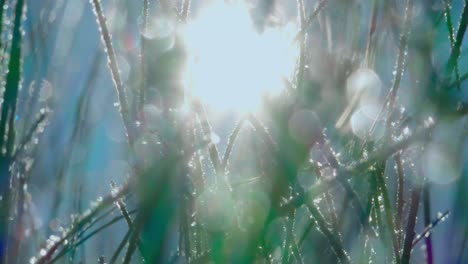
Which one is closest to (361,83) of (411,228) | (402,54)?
(402,54)

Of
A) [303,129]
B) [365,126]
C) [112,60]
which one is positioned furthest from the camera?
[365,126]

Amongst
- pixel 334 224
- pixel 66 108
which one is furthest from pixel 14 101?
pixel 66 108

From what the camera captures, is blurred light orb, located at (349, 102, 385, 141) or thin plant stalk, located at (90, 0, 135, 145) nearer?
thin plant stalk, located at (90, 0, 135, 145)

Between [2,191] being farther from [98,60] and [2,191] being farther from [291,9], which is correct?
[291,9]

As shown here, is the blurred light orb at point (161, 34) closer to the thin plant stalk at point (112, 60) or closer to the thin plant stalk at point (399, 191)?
the thin plant stalk at point (112, 60)

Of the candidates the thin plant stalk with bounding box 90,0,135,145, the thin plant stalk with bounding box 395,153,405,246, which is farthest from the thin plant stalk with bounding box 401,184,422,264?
the thin plant stalk with bounding box 90,0,135,145

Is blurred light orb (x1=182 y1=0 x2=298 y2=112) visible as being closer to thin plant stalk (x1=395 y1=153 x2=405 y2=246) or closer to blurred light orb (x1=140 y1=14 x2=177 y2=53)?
blurred light orb (x1=140 y1=14 x2=177 y2=53)

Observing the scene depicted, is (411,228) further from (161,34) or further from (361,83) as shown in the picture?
(161,34)

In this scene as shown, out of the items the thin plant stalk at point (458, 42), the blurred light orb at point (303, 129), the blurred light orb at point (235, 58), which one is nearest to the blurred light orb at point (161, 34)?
the blurred light orb at point (235, 58)

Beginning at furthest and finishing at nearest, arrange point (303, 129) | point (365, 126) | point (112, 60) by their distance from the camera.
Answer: point (365, 126) → point (303, 129) → point (112, 60)
